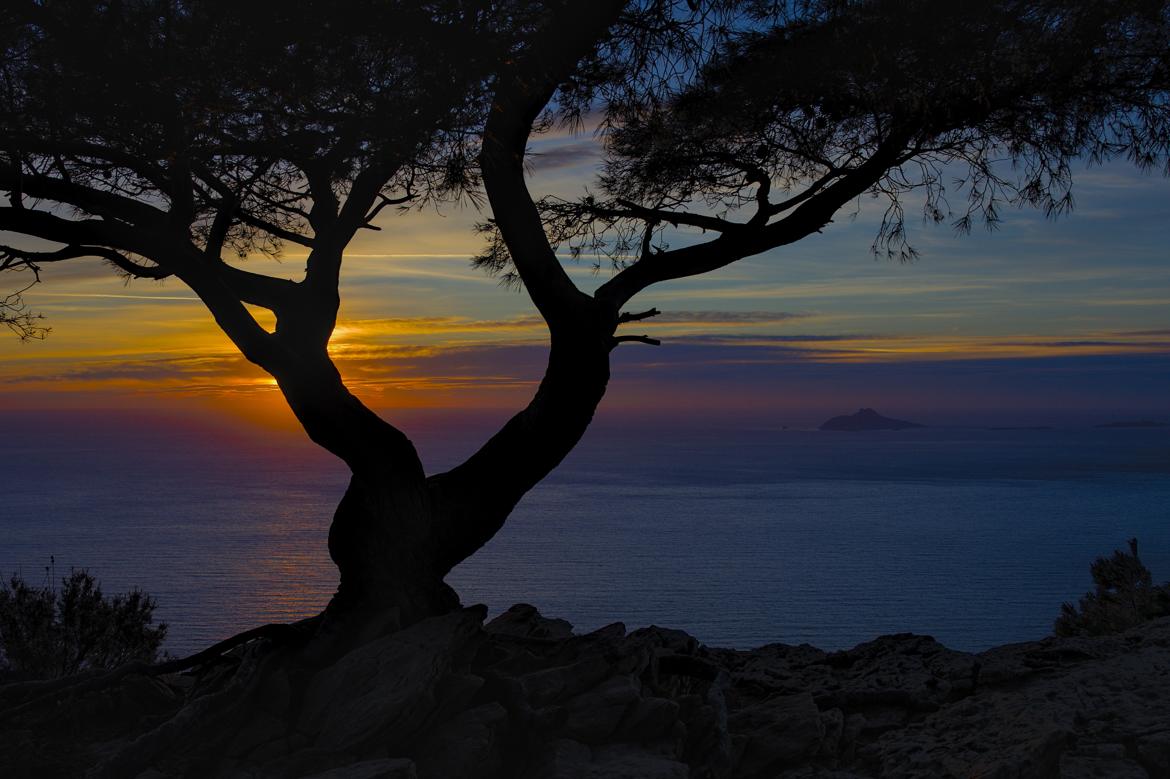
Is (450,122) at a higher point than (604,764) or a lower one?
higher

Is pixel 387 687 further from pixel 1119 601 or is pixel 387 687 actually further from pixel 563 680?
pixel 1119 601

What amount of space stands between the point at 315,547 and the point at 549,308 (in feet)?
265

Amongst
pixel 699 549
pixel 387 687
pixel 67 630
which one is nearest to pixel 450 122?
pixel 387 687

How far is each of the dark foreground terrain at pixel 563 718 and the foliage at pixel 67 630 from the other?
3.62 metres

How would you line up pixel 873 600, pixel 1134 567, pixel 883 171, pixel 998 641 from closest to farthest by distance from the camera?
1. pixel 883 171
2. pixel 1134 567
3. pixel 998 641
4. pixel 873 600

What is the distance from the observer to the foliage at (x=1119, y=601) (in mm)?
10985

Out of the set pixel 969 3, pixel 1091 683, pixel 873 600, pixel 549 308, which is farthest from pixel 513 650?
pixel 873 600

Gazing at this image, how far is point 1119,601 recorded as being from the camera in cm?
1230

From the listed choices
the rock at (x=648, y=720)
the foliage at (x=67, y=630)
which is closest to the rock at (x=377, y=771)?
the rock at (x=648, y=720)

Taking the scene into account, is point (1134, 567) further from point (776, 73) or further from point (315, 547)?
point (315, 547)

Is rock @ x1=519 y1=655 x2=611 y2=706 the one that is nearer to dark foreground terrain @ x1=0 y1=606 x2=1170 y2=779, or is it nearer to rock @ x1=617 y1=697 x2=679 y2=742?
dark foreground terrain @ x1=0 y1=606 x2=1170 y2=779

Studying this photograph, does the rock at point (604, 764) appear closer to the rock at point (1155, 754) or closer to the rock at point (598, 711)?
the rock at point (598, 711)

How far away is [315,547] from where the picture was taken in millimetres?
83875

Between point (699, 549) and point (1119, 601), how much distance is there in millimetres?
72868
